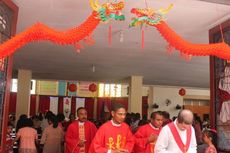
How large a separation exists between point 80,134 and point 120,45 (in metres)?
2.17

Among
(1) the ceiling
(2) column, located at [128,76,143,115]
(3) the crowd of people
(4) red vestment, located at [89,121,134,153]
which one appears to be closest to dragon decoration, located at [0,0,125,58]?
(1) the ceiling

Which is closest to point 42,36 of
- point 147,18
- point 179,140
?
point 147,18

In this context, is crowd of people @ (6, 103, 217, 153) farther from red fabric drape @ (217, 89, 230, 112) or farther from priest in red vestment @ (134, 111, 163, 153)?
red fabric drape @ (217, 89, 230, 112)

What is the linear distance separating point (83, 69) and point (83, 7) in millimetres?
6149

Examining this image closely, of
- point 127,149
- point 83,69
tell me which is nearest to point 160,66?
point 83,69

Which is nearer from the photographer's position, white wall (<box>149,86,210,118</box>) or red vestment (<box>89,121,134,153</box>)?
red vestment (<box>89,121,134,153</box>)

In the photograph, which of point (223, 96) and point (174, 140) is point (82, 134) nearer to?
point (223, 96)

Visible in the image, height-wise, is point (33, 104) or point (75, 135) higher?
point (33, 104)

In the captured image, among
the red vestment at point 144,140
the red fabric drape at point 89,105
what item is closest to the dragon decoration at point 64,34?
the red vestment at point 144,140

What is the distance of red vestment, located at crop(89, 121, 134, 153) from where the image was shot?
15.4ft

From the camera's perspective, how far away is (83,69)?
429 inches

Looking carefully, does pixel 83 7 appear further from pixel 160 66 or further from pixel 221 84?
pixel 160 66

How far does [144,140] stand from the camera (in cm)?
503

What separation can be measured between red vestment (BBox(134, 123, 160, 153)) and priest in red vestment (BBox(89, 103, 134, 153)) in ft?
0.71
